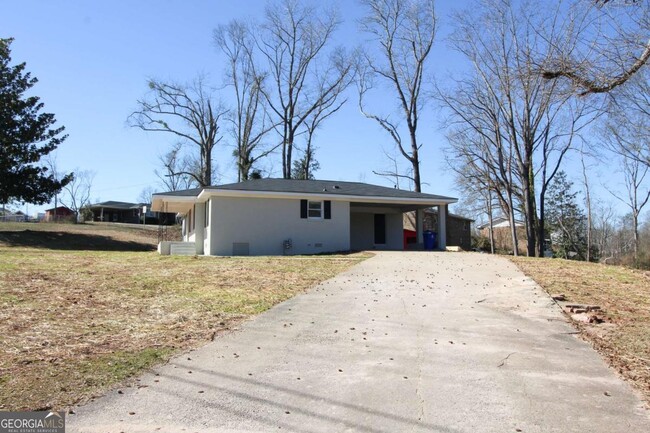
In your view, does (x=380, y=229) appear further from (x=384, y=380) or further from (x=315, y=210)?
(x=384, y=380)

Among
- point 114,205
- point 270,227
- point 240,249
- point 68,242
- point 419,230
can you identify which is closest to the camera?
point 240,249

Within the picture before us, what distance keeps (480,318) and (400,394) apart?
378cm

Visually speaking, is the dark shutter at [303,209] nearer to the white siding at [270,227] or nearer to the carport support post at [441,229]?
the white siding at [270,227]

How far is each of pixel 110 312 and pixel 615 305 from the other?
28.1 ft

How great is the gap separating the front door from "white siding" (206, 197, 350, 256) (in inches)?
177

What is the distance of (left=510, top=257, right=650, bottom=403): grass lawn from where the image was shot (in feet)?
18.4

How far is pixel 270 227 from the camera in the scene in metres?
21.1

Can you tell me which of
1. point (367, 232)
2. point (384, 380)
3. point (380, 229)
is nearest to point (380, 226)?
point (380, 229)

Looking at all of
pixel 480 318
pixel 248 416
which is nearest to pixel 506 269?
pixel 480 318

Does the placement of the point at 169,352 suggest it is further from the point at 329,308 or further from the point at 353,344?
the point at 329,308

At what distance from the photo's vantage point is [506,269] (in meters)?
13.9

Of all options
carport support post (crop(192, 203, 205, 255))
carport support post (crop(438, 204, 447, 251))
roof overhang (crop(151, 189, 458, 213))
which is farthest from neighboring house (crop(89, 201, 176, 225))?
carport support post (crop(438, 204, 447, 251))

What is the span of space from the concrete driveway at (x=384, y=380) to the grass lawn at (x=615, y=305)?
233 millimetres

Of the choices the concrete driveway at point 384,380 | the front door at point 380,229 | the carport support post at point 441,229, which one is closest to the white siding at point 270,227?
the front door at point 380,229
